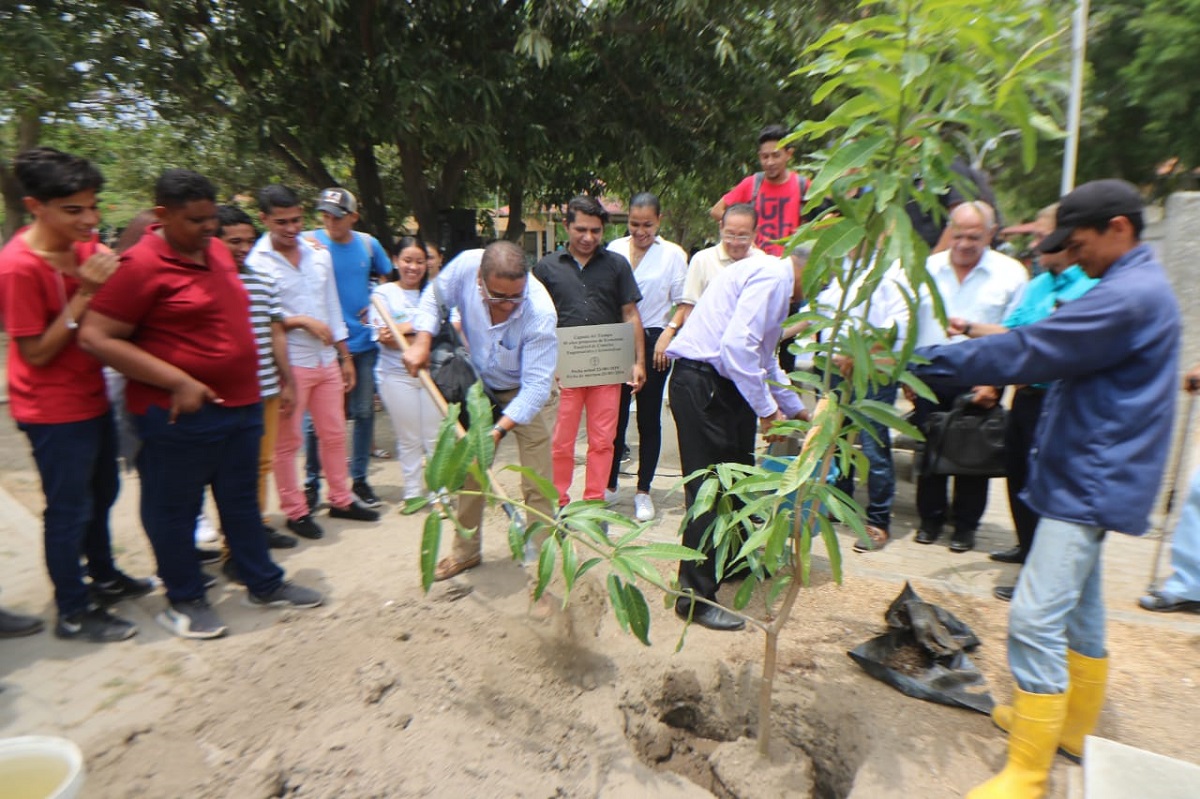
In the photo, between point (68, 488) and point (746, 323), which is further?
point (746, 323)

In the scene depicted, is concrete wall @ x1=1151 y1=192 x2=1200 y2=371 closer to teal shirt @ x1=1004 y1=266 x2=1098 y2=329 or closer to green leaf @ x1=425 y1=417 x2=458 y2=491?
teal shirt @ x1=1004 y1=266 x2=1098 y2=329

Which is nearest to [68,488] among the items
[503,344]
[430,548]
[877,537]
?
[430,548]

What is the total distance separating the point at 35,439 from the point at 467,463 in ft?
6.64

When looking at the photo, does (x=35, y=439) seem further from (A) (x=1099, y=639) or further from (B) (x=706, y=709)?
(A) (x=1099, y=639)

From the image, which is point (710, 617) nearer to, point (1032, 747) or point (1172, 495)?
point (1032, 747)

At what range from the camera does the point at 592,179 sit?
9.66 metres

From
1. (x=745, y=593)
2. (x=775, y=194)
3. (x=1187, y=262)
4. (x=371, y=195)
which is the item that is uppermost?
(x=371, y=195)

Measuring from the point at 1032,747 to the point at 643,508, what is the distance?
2.57 m

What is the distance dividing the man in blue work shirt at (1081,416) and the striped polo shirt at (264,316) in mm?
3125

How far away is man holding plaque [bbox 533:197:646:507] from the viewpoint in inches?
161

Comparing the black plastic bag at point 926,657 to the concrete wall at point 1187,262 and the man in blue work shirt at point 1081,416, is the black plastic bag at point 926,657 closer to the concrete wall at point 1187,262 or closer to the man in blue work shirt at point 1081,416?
the man in blue work shirt at point 1081,416

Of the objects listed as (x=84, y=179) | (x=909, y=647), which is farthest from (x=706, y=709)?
(x=84, y=179)

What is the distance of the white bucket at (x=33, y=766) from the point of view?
1.86 meters

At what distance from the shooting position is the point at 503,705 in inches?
106
